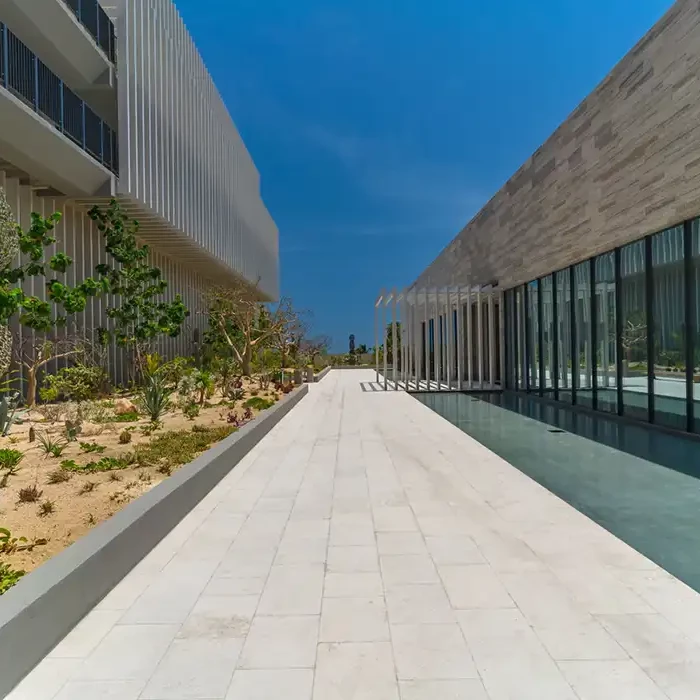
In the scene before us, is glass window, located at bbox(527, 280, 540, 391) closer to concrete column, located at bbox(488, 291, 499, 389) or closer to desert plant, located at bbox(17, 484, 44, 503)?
concrete column, located at bbox(488, 291, 499, 389)

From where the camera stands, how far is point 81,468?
5.99 metres

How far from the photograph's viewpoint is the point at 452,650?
2.64 m

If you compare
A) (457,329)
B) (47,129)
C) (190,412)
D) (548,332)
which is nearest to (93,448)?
(190,412)

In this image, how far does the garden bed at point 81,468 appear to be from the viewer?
13.5 feet

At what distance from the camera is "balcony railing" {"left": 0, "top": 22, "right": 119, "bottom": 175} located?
1168 cm

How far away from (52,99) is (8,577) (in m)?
13.4

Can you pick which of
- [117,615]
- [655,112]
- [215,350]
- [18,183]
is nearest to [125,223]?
[18,183]

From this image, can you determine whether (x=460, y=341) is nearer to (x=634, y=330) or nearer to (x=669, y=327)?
(x=634, y=330)

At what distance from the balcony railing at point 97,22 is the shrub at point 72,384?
8.58 m

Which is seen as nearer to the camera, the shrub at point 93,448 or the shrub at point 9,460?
the shrub at point 9,460

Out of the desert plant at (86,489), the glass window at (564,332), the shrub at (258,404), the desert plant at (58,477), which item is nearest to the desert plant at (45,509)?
the desert plant at (86,489)

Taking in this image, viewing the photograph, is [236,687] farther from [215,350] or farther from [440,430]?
[215,350]

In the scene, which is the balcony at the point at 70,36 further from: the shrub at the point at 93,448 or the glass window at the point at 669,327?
the glass window at the point at 669,327

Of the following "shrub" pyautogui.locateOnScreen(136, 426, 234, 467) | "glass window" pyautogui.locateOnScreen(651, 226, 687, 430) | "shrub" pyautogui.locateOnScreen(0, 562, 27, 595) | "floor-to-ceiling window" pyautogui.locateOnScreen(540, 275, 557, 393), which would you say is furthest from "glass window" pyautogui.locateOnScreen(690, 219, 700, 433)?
"shrub" pyautogui.locateOnScreen(0, 562, 27, 595)
